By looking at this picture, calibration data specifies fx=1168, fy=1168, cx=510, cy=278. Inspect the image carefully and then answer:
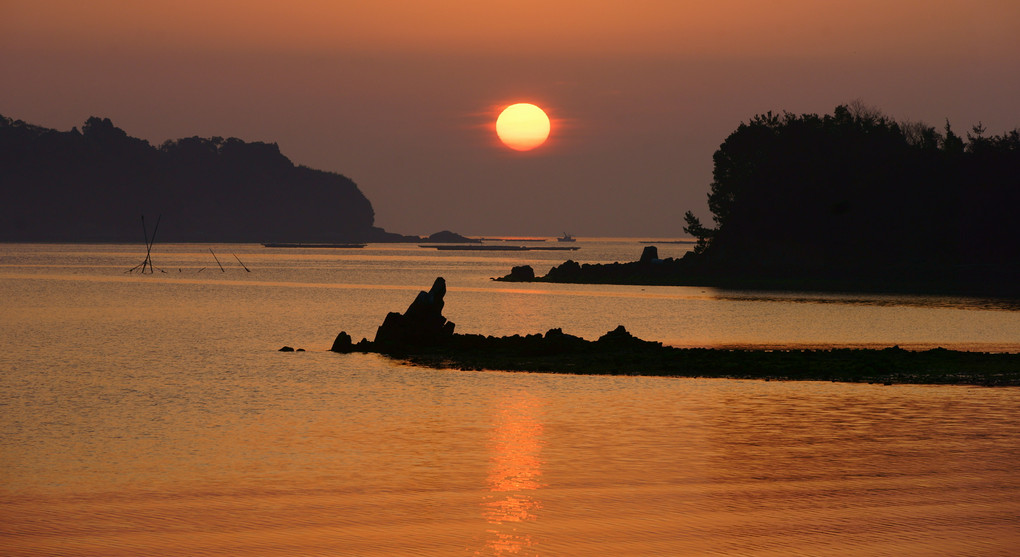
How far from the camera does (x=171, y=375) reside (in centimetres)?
4309

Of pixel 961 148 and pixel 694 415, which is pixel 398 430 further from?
pixel 961 148

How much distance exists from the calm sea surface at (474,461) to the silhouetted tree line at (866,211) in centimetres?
8593

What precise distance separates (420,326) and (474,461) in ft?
92.9

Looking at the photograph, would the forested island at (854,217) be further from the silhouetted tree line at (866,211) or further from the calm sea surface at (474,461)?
the calm sea surface at (474,461)

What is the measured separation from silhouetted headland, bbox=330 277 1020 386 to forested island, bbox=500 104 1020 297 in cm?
8024

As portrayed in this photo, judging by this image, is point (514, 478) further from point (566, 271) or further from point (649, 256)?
point (649, 256)

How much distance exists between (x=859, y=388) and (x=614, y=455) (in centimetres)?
1549

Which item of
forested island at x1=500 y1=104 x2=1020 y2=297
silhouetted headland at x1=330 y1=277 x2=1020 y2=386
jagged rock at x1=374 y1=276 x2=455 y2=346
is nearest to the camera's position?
silhouetted headland at x1=330 y1=277 x2=1020 y2=386

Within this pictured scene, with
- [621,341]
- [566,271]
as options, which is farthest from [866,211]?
[621,341]

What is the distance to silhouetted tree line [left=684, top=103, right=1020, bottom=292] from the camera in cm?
13438

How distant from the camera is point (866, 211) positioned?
463 ft

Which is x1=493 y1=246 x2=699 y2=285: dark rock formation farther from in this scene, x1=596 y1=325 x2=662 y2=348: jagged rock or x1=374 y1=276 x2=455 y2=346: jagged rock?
x1=596 y1=325 x2=662 y2=348: jagged rock

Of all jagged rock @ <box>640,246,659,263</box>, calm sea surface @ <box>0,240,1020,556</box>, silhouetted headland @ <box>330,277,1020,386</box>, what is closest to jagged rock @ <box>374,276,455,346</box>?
silhouetted headland @ <box>330,277,1020,386</box>

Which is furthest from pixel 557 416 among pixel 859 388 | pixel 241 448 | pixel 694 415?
pixel 859 388
